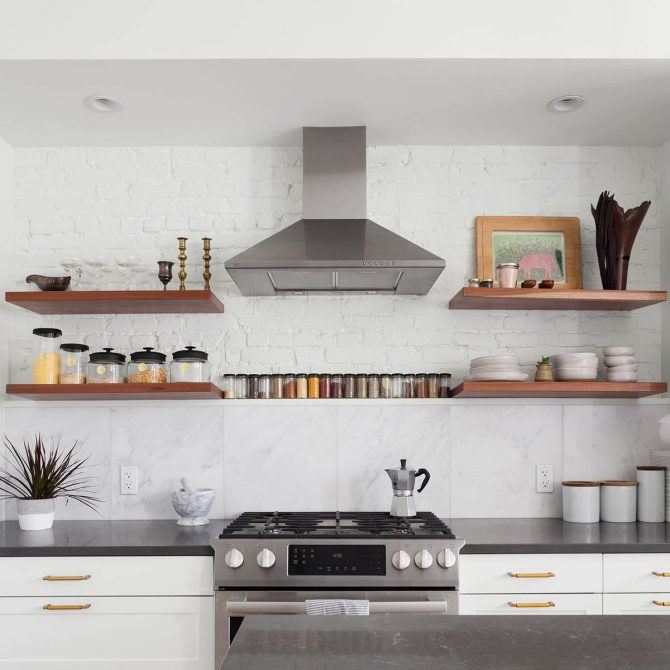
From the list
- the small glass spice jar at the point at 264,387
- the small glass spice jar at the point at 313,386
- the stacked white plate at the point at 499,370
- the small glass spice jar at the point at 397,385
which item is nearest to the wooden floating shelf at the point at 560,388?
the stacked white plate at the point at 499,370

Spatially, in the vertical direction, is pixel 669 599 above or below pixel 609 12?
below

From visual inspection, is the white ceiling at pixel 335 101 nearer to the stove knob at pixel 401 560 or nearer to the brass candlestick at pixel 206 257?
the brass candlestick at pixel 206 257

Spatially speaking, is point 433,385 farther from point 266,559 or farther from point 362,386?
point 266,559

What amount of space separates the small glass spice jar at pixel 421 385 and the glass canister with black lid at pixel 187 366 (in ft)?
3.15

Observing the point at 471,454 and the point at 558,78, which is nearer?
the point at 558,78

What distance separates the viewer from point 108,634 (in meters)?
2.74

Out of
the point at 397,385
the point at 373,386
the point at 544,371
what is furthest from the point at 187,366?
the point at 544,371

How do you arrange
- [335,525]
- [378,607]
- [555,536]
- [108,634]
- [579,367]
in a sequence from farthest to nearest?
1. [579,367]
2. [335,525]
3. [555,536]
4. [108,634]
5. [378,607]

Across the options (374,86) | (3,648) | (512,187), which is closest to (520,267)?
(512,187)

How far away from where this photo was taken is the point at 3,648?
272cm

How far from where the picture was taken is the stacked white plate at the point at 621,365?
3.29 meters

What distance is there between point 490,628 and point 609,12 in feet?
7.40

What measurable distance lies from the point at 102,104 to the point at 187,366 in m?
1.13

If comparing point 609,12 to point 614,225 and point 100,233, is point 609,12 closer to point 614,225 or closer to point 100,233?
point 614,225
